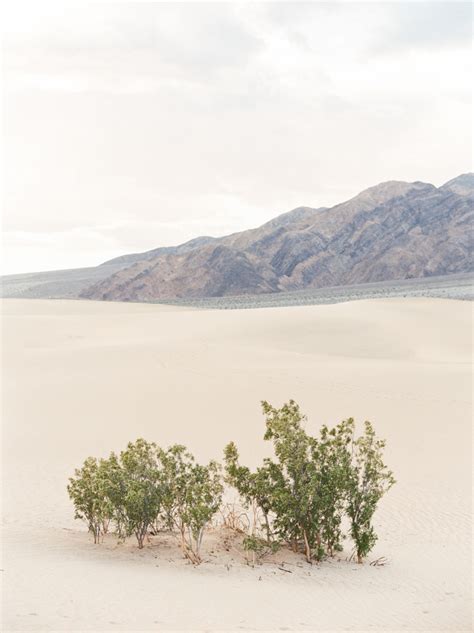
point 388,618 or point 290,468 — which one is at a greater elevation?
point 290,468

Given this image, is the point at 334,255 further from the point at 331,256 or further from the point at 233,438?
the point at 233,438

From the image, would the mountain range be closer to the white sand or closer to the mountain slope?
the mountain slope

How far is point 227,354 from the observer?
79.2 feet

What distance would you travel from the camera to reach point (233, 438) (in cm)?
1502

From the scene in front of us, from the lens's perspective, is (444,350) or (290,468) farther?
(444,350)

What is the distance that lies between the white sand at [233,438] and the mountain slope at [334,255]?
8026 centimetres

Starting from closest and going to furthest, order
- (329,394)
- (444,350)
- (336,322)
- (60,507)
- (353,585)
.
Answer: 1. (353,585)
2. (60,507)
3. (329,394)
4. (444,350)
5. (336,322)

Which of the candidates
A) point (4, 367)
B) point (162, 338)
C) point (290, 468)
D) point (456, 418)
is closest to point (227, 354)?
point (162, 338)

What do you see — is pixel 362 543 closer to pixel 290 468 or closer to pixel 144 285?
pixel 290 468

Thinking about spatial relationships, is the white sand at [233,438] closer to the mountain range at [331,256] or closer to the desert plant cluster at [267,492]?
the desert plant cluster at [267,492]

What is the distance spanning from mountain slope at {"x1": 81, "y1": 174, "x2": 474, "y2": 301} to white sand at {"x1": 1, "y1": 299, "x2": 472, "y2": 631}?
80.3 meters

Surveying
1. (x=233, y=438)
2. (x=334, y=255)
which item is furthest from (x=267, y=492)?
(x=334, y=255)

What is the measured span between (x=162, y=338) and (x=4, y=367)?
7.94 meters

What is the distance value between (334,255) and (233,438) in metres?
117
